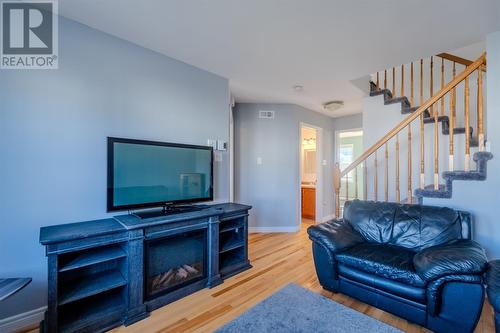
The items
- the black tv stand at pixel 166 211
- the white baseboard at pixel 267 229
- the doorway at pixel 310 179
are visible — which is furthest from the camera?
the doorway at pixel 310 179

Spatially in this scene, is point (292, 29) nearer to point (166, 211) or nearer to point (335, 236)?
point (335, 236)

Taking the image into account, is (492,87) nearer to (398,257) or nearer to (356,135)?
(398,257)

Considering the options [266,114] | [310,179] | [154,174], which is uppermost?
[266,114]

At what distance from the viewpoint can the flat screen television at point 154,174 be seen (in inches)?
78.2

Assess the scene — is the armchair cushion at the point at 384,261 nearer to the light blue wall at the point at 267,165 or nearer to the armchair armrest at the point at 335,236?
the armchair armrest at the point at 335,236

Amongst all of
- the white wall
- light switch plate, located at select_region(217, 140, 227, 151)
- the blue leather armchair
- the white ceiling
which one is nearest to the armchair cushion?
the blue leather armchair

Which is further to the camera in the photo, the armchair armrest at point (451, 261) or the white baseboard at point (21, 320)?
the white baseboard at point (21, 320)

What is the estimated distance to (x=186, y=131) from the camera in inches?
104

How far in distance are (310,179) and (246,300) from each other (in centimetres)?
436

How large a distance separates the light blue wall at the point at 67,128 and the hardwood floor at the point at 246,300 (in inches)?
39.0

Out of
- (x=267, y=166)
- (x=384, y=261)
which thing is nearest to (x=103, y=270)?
(x=384, y=261)

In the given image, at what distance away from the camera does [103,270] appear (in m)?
1.99

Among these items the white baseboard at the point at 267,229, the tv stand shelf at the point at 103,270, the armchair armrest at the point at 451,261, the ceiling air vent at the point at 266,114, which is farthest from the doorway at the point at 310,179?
the tv stand shelf at the point at 103,270

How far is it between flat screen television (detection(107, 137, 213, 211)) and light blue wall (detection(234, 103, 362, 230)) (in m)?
1.59
